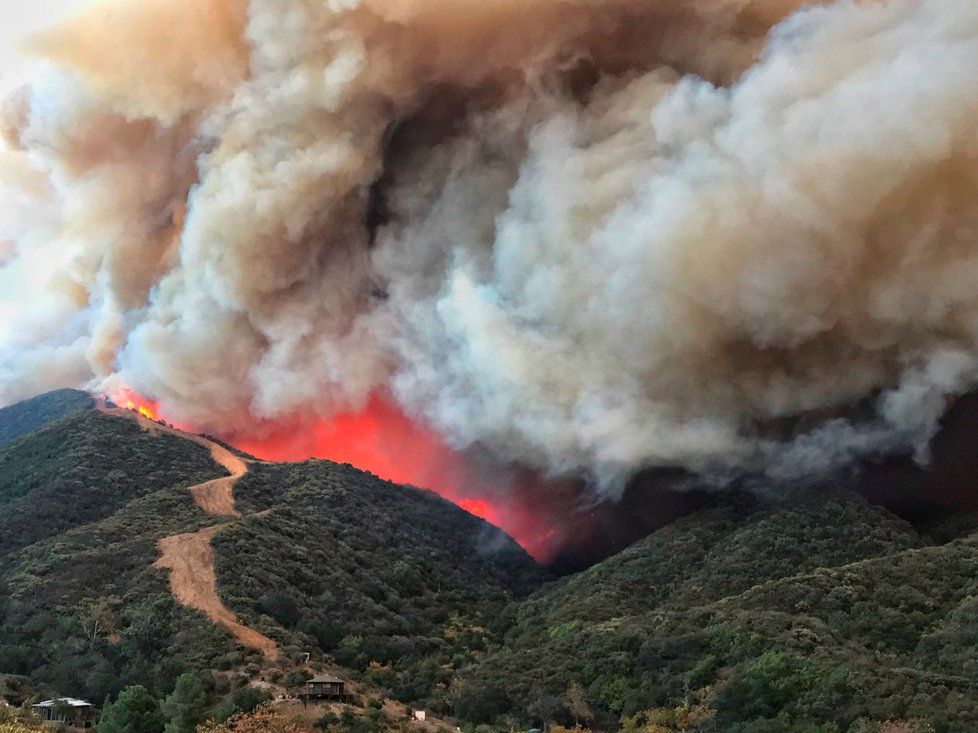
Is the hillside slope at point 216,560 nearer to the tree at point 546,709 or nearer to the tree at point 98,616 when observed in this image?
the tree at point 98,616

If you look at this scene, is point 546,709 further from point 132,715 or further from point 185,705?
point 132,715

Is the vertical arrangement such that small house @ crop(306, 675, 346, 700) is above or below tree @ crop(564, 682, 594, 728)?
above

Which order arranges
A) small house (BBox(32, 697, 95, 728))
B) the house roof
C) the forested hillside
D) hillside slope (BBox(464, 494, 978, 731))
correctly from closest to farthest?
hillside slope (BBox(464, 494, 978, 731))
small house (BBox(32, 697, 95, 728))
the house roof
the forested hillside

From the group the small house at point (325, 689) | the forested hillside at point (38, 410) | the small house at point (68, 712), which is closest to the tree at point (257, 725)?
the small house at point (325, 689)

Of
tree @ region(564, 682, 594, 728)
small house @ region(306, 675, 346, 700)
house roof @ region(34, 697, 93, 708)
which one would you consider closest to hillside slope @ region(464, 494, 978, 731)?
tree @ region(564, 682, 594, 728)

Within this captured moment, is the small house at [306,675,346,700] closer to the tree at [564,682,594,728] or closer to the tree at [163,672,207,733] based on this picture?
the tree at [163,672,207,733]

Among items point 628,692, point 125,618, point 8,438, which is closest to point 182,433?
point 8,438

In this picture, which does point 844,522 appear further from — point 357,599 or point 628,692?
point 357,599

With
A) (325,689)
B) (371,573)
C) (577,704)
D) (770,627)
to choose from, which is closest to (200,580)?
(325,689)
